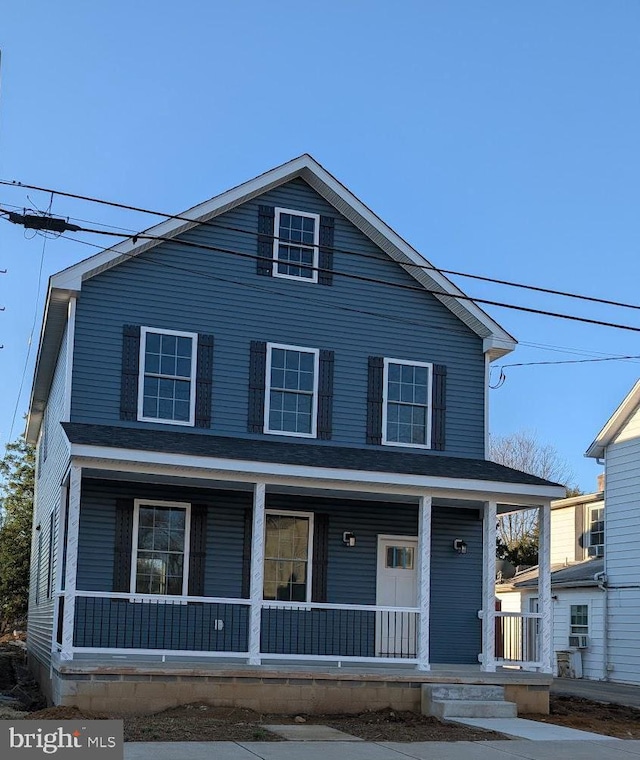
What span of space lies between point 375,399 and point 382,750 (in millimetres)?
7734

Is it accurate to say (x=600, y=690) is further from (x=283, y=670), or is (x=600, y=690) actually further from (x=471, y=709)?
(x=283, y=670)

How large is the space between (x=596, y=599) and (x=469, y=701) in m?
11.2

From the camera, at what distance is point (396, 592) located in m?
18.7

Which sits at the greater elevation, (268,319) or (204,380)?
(268,319)

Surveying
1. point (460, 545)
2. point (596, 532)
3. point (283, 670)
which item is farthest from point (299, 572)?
point (596, 532)

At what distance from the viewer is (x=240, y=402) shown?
705 inches

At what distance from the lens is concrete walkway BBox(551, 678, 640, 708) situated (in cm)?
1927

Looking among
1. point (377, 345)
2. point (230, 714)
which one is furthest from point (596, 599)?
point (230, 714)

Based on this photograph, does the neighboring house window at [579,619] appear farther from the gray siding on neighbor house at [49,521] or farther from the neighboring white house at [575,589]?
the gray siding on neighbor house at [49,521]

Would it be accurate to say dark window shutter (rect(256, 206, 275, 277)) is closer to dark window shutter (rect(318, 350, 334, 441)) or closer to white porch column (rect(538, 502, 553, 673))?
dark window shutter (rect(318, 350, 334, 441))

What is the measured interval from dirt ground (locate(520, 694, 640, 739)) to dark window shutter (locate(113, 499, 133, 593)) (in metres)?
6.30

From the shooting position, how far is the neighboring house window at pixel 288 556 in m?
17.9

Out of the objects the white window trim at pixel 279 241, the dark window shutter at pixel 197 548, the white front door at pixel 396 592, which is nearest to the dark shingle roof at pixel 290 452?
the dark window shutter at pixel 197 548

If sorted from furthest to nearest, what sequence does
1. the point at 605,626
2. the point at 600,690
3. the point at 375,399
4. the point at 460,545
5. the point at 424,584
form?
the point at 605,626 < the point at 600,690 < the point at 460,545 < the point at 375,399 < the point at 424,584
